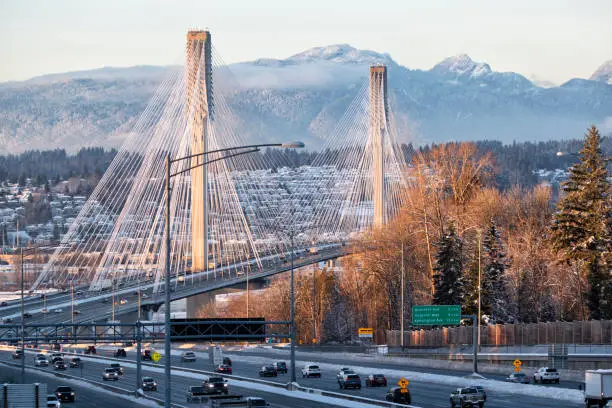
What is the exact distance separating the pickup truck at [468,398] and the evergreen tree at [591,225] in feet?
114

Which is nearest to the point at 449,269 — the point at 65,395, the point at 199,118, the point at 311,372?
the point at 311,372

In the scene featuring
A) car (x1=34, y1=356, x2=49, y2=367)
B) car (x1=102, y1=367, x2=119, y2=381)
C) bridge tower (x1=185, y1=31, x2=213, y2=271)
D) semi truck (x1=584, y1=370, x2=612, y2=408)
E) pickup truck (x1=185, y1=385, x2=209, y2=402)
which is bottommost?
car (x1=34, y1=356, x2=49, y2=367)

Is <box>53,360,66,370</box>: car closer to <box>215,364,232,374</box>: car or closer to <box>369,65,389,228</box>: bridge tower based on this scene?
<box>215,364,232,374</box>: car

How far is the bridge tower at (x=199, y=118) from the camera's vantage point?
125438 millimetres

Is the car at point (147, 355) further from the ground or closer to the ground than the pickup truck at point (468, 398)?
closer to the ground

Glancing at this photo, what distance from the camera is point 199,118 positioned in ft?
419

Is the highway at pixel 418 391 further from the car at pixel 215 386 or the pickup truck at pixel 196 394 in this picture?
the pickup truck at pixel 196 394

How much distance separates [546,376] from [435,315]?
1899cm

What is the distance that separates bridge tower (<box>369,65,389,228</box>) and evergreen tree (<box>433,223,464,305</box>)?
47247 millimetres

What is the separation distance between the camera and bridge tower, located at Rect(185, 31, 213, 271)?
125 metres

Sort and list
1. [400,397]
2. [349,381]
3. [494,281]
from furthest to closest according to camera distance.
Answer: [494,281], [349,381], [400,397]

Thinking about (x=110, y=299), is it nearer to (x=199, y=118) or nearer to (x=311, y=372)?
(x=199, y=118)

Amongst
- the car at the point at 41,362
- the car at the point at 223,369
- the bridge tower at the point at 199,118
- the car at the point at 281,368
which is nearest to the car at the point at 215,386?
the car at the point at 223,369

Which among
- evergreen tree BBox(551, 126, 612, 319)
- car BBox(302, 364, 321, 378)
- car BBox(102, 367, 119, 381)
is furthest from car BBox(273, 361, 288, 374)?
evergreen tree BBox(551, 126, 612, 319)
